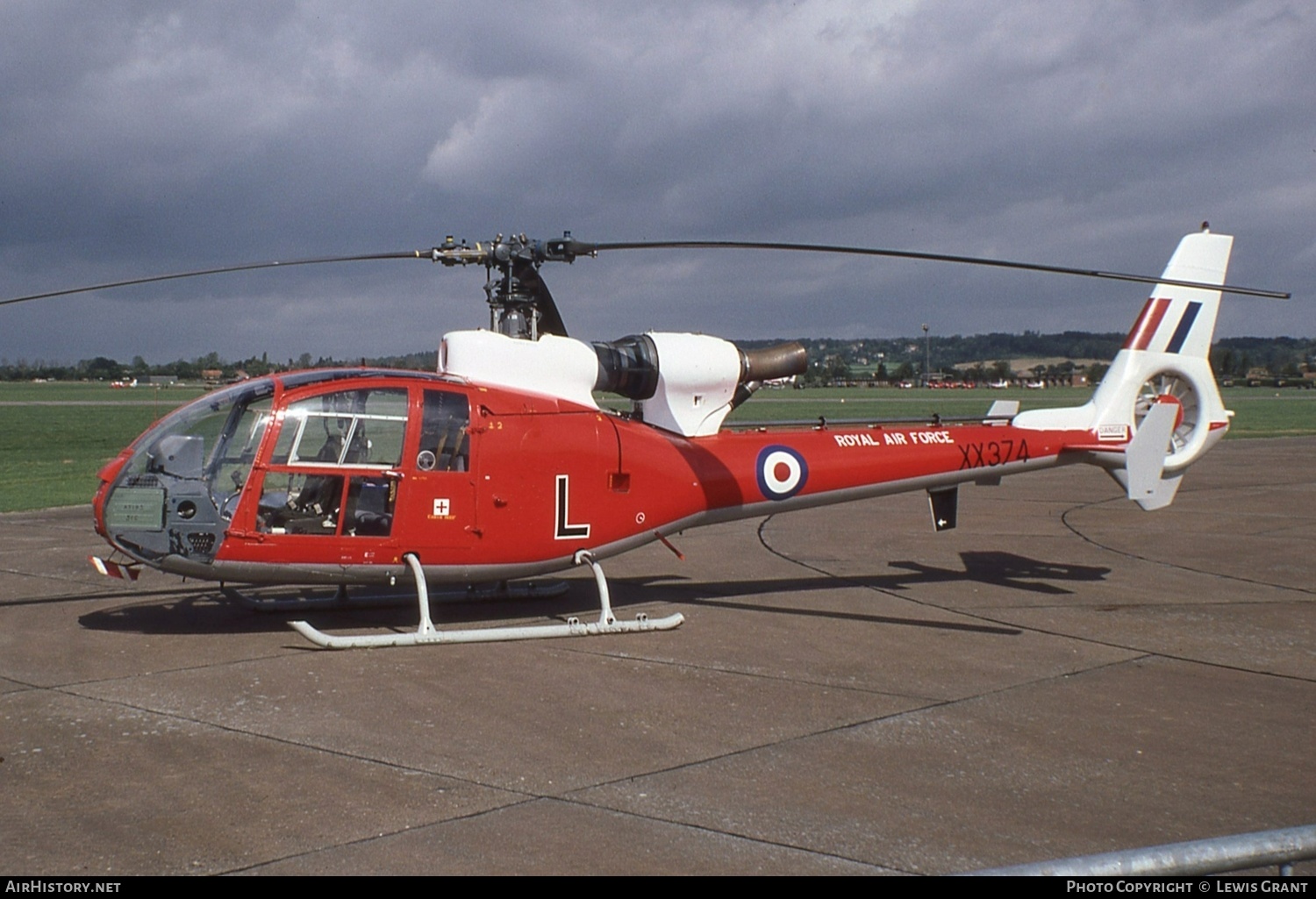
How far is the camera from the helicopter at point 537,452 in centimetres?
917

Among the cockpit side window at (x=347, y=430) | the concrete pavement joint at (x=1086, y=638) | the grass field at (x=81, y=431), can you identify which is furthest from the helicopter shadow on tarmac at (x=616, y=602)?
the grass field at (x=81, y=431)

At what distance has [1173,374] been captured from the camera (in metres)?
12.9

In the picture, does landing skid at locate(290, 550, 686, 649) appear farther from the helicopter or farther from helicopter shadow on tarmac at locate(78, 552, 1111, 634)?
helicopter shadow on tarmac at locate(78, 552, 1111, 634)

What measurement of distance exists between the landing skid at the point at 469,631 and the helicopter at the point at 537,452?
0.08ft

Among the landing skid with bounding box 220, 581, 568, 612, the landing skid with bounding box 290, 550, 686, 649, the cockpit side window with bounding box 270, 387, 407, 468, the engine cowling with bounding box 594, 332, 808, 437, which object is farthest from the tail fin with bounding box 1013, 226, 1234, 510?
the cockpit side window with bounding box 270, 387, 407, 468

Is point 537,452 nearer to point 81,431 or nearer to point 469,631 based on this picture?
point 469,631

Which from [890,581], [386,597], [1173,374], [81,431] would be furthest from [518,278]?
[81,431]

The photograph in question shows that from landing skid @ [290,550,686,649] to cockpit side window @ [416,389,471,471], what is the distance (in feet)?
2.82

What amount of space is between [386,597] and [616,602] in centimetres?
237

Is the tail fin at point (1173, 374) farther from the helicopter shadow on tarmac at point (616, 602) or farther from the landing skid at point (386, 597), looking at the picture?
the landing skid at point (386, 597)

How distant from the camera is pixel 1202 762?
6.63 m

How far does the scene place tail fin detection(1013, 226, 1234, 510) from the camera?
12602 mm
